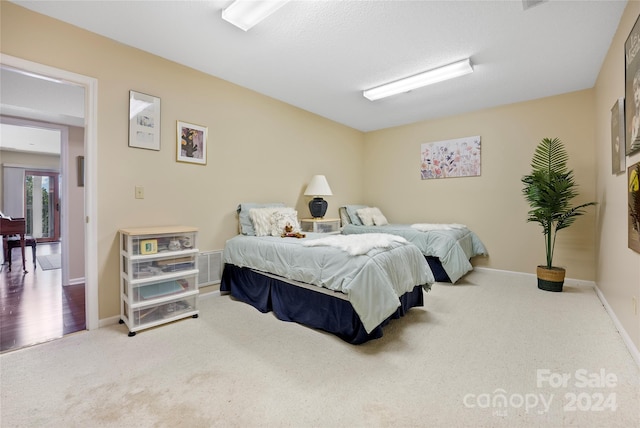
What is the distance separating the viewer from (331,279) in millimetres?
2119

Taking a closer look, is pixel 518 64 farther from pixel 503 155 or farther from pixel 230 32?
pixel 230 32

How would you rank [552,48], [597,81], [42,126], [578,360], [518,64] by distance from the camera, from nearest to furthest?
[578,360] → [552,48] → [518,64] → [597,81] → [42,126]

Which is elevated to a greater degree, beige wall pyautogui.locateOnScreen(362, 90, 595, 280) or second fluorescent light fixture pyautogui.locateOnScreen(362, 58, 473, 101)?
second fluorescent light fixture pyautogui.locateOnScreen(362, 58, 473, 101)

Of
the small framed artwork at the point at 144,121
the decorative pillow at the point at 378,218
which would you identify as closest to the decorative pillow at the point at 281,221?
the small framed artwork at the point at 144,121

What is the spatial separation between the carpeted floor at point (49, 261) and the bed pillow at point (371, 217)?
5.20 meters

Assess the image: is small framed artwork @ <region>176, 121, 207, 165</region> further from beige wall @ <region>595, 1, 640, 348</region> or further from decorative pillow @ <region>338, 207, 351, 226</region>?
beige wall @ <region>595, 1, 640, 348</region>

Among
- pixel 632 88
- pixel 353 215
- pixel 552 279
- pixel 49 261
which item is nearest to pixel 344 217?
pixel 353 215

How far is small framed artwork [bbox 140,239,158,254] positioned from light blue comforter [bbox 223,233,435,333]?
86 centimetres

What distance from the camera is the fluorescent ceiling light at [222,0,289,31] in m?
1.92

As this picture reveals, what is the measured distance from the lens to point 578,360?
6.00 feet

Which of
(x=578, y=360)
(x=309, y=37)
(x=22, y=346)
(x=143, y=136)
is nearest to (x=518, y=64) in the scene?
(x=309, y=37)

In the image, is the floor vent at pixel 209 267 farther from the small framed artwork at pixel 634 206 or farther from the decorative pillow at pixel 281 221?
the small framed artwork at pixel 634 206

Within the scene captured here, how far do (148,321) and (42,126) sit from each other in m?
3.20

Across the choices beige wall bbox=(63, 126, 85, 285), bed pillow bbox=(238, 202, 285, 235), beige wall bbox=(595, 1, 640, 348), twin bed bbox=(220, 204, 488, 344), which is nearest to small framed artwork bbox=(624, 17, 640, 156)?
beige wall bbox=(595, 1, 640, 348)
